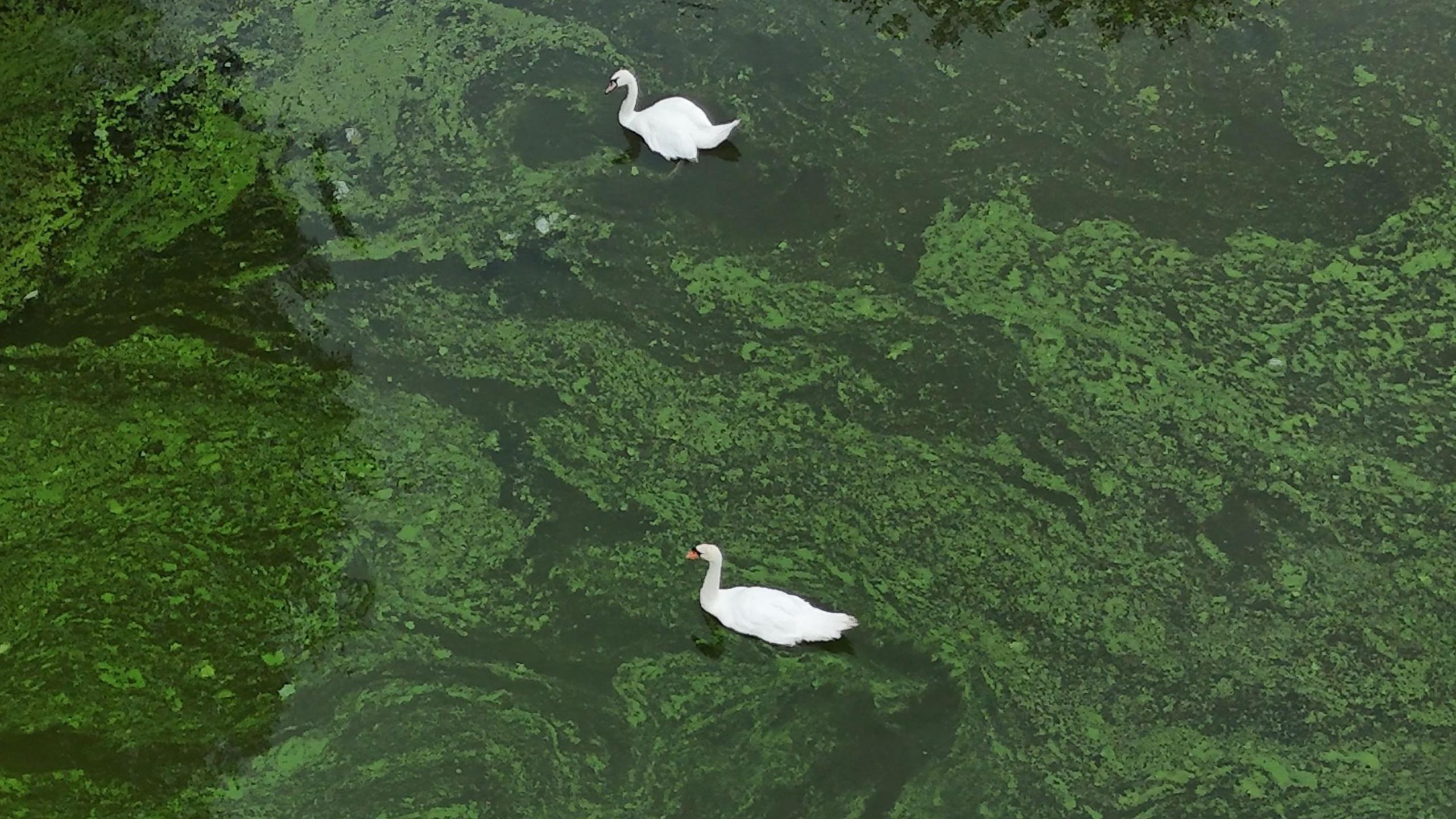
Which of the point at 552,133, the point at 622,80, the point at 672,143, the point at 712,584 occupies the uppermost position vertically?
the point at 622,80

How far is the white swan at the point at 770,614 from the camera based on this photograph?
2.26m

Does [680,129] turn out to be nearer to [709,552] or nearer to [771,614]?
[709,552]

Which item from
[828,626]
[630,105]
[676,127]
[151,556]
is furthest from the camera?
[630,105]

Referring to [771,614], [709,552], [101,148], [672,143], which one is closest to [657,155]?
[672,143]

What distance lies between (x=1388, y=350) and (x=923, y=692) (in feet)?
5.11

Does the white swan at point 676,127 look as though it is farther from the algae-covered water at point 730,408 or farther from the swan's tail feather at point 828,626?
the swan's tail feather at point 828,626

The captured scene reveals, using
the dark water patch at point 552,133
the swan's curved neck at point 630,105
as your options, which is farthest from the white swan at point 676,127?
the dark water patch at point 552,133

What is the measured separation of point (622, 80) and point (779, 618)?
189 cm

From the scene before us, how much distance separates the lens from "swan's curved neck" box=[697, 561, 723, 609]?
7.63 feet

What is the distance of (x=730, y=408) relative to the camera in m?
2.73

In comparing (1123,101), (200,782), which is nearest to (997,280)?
(1123,101)

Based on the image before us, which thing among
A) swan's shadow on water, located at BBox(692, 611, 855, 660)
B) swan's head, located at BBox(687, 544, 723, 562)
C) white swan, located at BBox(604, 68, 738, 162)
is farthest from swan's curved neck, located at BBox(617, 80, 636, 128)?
swan's shadow on water, located at BBox(692, 611, 855, 660)

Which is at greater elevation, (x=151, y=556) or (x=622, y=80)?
(x=622, y=80)

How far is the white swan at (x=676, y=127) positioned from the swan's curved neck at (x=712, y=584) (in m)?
1.44
